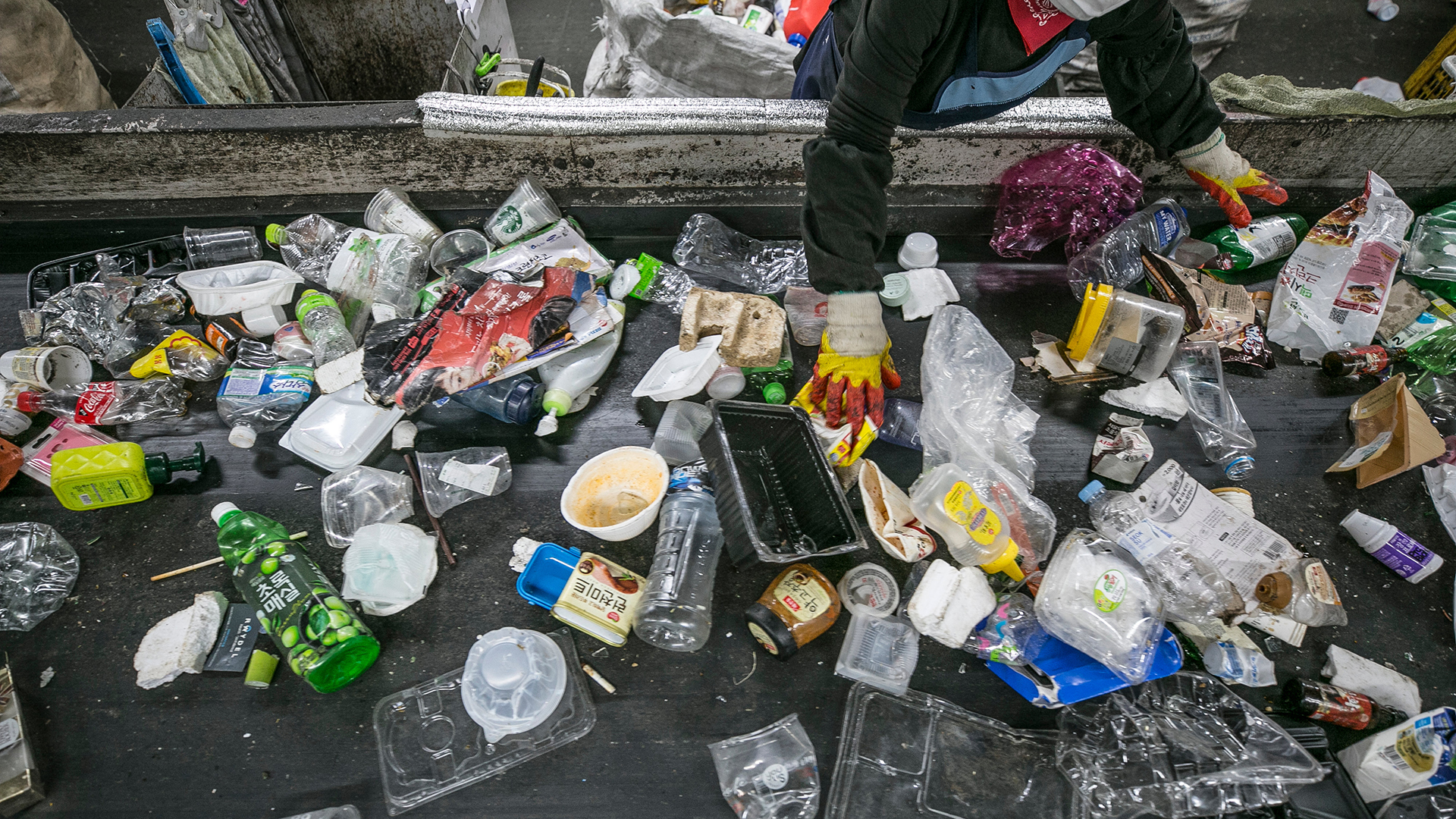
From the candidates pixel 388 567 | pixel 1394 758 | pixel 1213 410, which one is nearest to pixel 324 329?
pixel 388 567

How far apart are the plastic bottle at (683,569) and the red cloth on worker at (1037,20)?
133 cm

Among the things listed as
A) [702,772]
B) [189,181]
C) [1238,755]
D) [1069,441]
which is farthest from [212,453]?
[1238,755]

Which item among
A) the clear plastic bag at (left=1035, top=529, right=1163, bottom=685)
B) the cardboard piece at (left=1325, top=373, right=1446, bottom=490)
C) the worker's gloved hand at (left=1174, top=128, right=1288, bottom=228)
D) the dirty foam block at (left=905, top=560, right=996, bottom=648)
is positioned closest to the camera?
the clear plastic bag at (left=1035, top=529, right=1163, bottom=685)

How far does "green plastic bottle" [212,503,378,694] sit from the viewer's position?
64.7 inches

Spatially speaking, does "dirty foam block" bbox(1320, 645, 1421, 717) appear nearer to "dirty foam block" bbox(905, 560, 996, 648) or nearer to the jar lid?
"dirty foam block" bbox(905, 560, 996, 648)

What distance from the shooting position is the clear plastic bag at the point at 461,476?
1.97m

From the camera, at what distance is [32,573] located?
183 cm

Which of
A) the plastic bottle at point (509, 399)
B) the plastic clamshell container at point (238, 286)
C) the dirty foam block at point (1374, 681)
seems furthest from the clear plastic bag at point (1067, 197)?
the plastic clamshell container at point (238, 286)

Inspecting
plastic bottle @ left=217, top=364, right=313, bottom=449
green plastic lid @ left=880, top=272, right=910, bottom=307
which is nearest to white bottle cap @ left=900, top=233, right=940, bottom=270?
green plastic lid @ left=880, top=272, right=910, bottom=307

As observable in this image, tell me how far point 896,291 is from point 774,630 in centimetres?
126

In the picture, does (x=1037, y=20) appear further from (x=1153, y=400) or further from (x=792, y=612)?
(x=792, y=612)

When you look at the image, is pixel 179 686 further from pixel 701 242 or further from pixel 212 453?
pixel 701 242

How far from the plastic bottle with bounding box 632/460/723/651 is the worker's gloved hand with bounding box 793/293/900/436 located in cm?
41

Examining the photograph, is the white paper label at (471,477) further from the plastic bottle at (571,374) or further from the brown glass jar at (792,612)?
the brown glass jar at (792,612)
